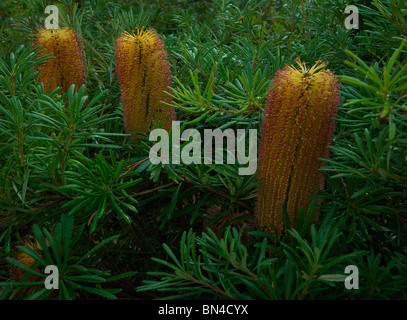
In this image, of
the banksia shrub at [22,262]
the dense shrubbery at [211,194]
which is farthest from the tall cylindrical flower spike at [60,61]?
the banksia shrub at [22,262]

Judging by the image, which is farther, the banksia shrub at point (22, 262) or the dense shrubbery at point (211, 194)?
the banksia shrub at point (22, 262)

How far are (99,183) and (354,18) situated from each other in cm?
73

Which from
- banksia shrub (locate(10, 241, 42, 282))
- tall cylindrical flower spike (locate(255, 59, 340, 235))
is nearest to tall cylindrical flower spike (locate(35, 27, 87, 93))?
banksia shrub (locate(10, 241, 42, 282))

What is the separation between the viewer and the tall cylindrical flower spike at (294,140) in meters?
0.60

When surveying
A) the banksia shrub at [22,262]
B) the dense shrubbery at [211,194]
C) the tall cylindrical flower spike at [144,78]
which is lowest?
the banksia shrub at [22,262]

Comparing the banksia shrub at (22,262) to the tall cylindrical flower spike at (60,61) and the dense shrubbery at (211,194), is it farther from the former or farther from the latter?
the tall cylindrical flower spike at (60,61)

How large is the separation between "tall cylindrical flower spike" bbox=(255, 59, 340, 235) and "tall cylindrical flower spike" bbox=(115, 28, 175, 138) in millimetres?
195

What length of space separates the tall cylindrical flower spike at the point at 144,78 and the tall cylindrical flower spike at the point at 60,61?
0.14m

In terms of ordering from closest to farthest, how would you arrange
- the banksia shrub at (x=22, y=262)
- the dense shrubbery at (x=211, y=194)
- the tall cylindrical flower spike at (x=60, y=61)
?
the dense shrubbery at (x=211, y=194), the banksia shrub at (x=22, y=262), the tall cylindrical flower spike at (x=60, y=61)

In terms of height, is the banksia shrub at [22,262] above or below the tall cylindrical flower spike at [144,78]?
below

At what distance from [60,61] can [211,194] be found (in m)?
0.39
